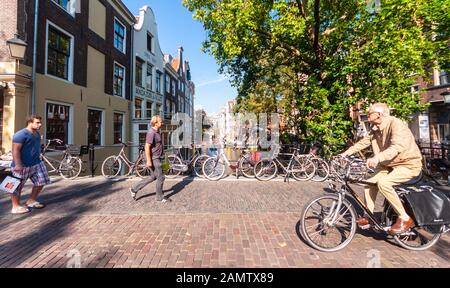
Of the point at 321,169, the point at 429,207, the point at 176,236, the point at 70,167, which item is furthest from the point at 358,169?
the point at 70,167

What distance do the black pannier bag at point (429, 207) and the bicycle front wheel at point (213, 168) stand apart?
5.28 meters

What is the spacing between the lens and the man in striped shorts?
4.02 meters

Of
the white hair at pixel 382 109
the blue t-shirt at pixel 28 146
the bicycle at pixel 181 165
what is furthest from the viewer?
the bicycle at pixel 181 165

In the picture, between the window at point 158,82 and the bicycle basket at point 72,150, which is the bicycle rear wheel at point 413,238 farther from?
the window at point 158,82

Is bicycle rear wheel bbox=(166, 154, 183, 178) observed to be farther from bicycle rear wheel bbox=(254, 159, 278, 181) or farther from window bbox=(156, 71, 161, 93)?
window bbox=(156, 71, 161, 93)

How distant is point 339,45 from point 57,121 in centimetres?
1217

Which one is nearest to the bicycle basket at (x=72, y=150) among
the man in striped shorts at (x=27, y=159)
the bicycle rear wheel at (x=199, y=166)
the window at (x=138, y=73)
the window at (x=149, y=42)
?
the man in striped shorts at (x=27, y=159)

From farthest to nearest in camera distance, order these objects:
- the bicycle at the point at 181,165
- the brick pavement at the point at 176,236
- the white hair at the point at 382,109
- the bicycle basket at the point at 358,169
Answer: the bicycle at the point at 181,165, the bicycle basket at the point at 358,169, the white hair at the point at 382,109, the brick pavement at the point at 176,236

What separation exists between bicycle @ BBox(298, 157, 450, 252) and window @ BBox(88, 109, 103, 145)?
1327 centimetres

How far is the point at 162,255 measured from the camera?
9.53 feet

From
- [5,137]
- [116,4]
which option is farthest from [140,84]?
[5,137]

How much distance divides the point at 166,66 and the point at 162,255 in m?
25.4

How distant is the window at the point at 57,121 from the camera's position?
33.4 feet

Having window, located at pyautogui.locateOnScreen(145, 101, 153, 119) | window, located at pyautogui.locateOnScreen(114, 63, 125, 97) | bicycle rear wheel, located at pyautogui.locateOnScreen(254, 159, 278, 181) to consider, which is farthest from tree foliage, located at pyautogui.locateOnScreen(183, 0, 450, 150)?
window, located at pyautogui.locateOnScreen(145, 101, 153, 119)
